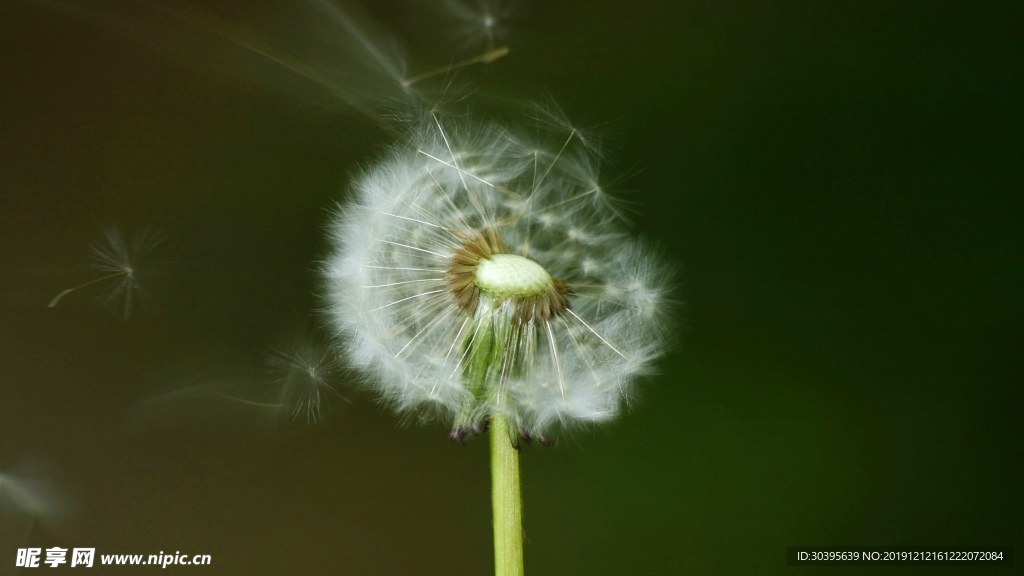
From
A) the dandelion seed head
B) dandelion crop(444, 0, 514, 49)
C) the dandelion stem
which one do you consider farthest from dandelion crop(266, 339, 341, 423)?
dandelion crop(444, 0, 514, 49)

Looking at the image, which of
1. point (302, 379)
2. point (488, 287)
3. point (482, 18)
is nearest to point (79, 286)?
point (302, 379)

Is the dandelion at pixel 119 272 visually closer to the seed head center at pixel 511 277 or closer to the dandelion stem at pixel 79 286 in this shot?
the dandelion stem at pixel 79 286

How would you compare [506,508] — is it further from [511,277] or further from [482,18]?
[482,18]

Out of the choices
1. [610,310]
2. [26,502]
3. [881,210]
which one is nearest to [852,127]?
[881,210]

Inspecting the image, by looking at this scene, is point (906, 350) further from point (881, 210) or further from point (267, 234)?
point (267, 234)

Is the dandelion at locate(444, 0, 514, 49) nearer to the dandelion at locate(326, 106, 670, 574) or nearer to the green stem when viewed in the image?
the dandelion at locate(326, 106, 670, 574)
